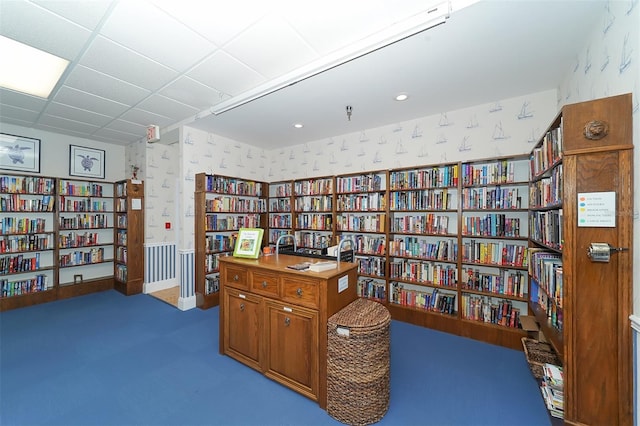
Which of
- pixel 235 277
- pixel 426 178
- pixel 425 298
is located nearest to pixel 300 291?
pixel 235 277

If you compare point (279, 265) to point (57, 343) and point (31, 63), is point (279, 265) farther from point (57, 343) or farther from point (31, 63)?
point (31, 63)

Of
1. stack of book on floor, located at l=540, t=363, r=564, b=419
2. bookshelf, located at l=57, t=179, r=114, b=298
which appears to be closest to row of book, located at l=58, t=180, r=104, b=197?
bookshelf, located at l=57, t=179, r=114, b=298

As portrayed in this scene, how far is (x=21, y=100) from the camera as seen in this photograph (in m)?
3.11

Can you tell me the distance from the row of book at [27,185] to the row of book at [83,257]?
1136 millimetres

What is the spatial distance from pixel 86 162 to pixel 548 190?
6784 mm

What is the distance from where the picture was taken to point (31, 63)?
2.45 m

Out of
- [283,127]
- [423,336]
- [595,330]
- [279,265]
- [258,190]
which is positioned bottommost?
[423,336]

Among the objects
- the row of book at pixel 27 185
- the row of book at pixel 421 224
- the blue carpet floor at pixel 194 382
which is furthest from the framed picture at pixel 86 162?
the row of book at pixel 421 224

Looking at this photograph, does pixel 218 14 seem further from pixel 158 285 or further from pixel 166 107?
pixel 158 285

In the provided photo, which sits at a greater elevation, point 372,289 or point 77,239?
point 77,239

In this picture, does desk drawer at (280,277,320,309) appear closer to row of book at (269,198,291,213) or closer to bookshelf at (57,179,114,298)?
row of book at (269,198,291,213)

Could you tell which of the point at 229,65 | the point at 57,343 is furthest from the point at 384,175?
the point at 57,343

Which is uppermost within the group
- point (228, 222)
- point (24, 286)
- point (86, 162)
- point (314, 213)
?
point (86, 162)

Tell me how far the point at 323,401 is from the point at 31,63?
13.5 ft
